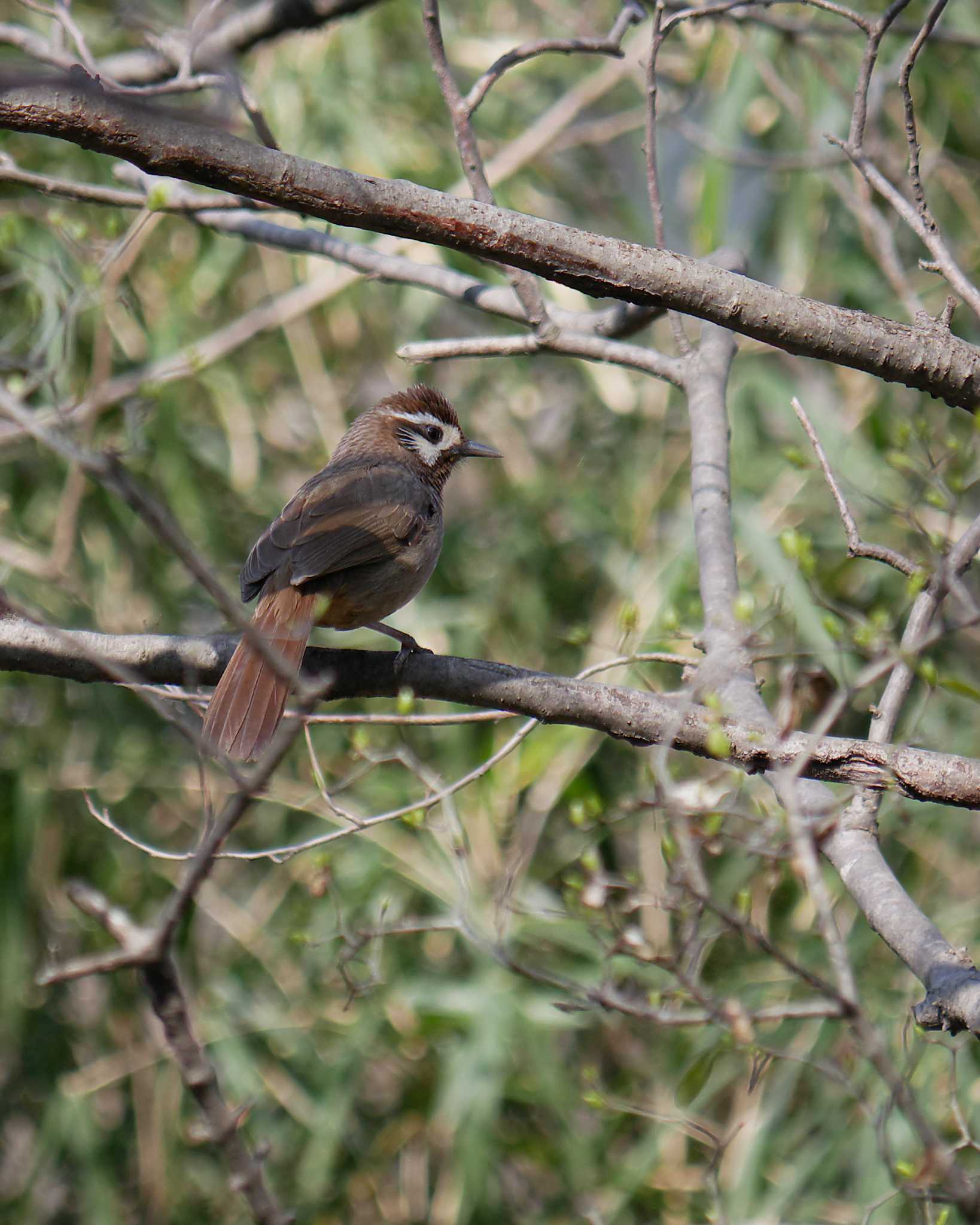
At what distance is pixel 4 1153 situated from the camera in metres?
5.86

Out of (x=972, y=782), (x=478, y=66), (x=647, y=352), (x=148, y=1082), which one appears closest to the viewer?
(x=972, y=782)

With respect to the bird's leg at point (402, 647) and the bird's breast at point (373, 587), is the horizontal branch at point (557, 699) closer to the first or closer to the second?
the bird's leg at point (402, 647)

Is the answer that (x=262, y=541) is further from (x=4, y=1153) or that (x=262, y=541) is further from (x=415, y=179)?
(x=4, y=1153)

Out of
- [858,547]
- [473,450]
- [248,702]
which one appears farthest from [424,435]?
[858,547]

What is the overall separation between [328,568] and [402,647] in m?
0.32

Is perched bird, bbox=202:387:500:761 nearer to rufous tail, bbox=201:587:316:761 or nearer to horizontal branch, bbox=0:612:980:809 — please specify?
rufous tail, bbox=201:587:316:761

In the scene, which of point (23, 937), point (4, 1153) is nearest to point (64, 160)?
point (23, 937)

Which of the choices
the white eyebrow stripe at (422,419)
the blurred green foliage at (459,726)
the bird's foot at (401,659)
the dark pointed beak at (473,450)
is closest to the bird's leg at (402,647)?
the bird's foot at (401,659)

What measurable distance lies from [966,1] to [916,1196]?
5.14m

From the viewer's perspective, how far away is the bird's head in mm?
5070

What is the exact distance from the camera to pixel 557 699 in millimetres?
2758

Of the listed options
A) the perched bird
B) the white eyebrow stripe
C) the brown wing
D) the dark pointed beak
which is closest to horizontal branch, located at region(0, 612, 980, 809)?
the perched bird

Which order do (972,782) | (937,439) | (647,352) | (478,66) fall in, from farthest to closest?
(478,66)
(937,439)
(647,352)
(972,782)

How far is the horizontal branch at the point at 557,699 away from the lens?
8.02 ft
